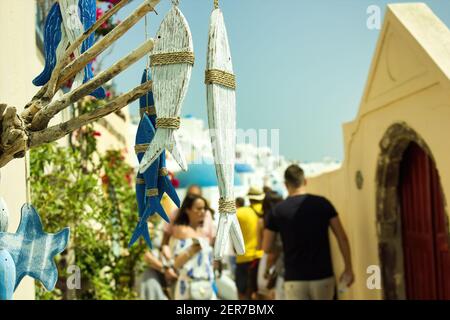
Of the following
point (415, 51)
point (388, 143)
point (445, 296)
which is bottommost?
point (445, 296)

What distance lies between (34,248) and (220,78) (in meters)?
A: 0.84

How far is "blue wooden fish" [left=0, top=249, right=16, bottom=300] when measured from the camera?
1.95 m

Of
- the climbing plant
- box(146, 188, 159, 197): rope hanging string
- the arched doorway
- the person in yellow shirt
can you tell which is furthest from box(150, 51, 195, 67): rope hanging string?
the person in yellow shirt

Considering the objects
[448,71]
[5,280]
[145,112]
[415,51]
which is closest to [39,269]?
[5,280]

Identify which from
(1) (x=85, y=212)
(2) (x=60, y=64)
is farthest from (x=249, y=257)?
(2) (x=60, y=64)

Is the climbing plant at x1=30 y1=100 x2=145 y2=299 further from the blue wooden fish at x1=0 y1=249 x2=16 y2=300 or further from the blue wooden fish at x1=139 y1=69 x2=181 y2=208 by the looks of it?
the blue wooden fish at x1=0 y1=249 x2=16 y2=300

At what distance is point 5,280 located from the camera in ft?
6.40

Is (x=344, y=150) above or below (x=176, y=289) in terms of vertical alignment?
above

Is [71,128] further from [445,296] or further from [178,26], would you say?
[445,296]

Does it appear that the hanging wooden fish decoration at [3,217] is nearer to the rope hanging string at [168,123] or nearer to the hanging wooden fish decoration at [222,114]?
the rope hanging string at [168,123]

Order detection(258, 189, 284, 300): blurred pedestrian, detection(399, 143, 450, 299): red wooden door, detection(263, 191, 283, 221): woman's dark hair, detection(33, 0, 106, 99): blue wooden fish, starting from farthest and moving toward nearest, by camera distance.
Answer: detection(263, 191, 283, 221): woman's dark hair, detection(258, 189, 284, 300): blurred pedestrian, detection(399, 143, 450, 299): red wooden door, detection(33, 0, 106, 99): blue wooden fish

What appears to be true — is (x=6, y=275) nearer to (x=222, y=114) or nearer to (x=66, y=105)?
(x=66, y=105)

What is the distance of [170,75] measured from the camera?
195 cm

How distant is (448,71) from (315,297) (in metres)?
2.37
